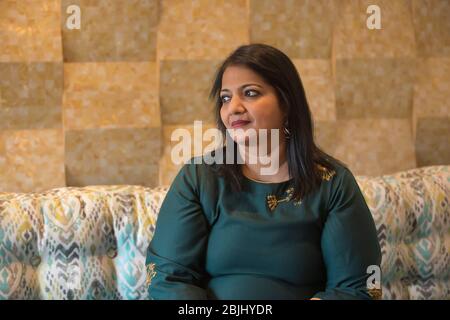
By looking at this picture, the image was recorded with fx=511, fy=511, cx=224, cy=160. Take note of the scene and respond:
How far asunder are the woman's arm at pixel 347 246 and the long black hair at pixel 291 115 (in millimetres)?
87

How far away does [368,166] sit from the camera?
205 centimetres

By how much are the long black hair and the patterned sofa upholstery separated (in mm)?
408

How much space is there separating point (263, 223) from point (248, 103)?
1.05 ft

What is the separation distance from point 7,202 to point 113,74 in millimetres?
581

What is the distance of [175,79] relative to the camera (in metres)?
1.90

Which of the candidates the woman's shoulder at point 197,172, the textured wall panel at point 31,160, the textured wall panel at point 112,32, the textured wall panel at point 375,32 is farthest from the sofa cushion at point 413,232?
the textured wall panel at point 31,160

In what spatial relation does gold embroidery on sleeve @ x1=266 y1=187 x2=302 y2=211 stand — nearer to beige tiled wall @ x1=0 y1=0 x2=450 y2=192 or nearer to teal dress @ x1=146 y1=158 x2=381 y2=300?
teal dress @ x1=146 y1=158 x2=381 y2=300

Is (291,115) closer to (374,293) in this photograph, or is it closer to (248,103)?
(248,103)

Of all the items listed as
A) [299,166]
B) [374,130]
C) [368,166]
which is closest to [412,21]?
[374,130]

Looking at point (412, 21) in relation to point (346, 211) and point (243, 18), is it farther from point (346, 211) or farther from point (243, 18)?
point (346, 211)

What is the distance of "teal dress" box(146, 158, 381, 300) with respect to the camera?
133 centimetres

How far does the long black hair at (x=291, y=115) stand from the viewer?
1.36 metres

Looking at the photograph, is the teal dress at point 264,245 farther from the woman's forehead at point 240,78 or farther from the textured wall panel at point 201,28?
the textured wall panel at point 201,28
